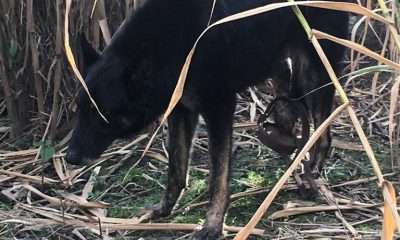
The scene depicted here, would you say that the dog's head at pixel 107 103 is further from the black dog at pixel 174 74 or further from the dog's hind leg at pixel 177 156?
the dog's hind leg at pixel 177 156

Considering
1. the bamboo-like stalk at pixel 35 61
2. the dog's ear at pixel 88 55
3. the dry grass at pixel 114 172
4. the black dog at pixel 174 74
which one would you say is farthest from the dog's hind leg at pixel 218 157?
the bamboo-like stalk at pixel 35 61

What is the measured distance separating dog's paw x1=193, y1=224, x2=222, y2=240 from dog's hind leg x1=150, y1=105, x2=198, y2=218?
34cm

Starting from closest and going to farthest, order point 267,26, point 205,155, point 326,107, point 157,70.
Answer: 1. point 157,70
2. point 267,26
3. point 326,107
4. point 205,155

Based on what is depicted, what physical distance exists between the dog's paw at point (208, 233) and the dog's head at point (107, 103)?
0.53m

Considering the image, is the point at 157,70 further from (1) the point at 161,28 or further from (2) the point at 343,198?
(2) the point at 343,198

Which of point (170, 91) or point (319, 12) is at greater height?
point (319, 12)

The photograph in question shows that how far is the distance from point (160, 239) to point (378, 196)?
3.51 feet

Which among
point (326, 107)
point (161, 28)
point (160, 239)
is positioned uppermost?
point (161, 28)

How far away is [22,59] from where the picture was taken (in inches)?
154

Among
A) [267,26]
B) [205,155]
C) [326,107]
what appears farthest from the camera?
[205,155]

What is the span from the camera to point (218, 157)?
2.93 meters

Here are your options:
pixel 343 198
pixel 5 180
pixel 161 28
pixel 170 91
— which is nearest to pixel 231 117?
pixel 170 91

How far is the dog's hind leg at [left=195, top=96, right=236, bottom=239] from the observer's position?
9.47 feet

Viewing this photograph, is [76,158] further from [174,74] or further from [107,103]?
[174,74]
